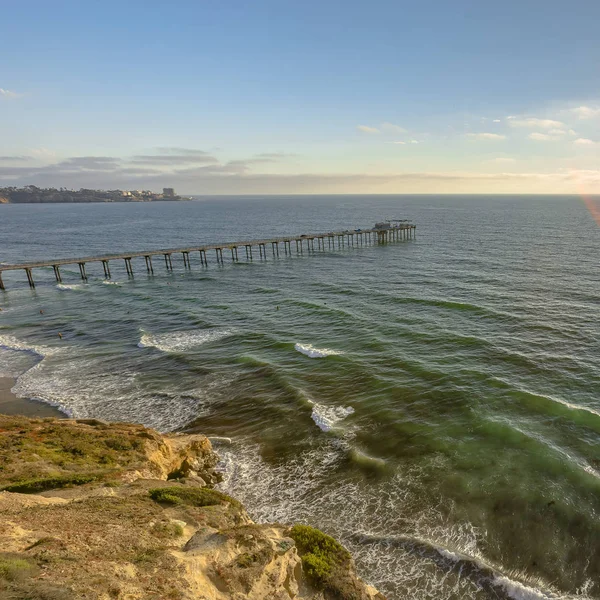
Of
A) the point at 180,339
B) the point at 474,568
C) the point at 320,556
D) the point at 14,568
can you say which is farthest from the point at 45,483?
the point at 180,339

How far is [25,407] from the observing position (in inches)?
1081

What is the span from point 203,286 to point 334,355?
112 feet

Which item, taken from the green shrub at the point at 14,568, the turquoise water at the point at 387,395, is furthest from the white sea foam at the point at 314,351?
the green shrub at the point at 14,568

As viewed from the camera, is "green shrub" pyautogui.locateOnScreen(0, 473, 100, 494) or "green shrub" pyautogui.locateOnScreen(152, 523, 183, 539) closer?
"green shrub" pyautogui.locateOnScreen(152, 523, 183, 539)

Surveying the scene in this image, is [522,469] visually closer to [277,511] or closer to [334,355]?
[277,511]

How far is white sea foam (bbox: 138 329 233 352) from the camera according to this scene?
37812mm

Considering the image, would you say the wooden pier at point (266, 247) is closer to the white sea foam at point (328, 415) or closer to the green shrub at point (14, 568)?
the white sea foam at point (328, 415)

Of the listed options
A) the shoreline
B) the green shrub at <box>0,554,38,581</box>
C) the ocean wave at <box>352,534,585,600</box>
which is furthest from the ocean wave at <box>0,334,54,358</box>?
the ocean wave at <box>352,534,585,600</box>

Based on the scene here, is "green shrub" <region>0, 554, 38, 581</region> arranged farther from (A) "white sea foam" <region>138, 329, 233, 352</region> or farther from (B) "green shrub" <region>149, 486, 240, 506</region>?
(A) "white sea foam" <region>138, 329, 233, 352</region>

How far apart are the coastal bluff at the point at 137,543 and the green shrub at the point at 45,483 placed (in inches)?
1.3

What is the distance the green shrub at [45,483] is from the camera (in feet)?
45.0

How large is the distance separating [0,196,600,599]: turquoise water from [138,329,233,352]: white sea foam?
0.96ft

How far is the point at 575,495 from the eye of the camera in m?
18.4

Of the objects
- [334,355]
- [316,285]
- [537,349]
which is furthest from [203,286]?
[537,349]
